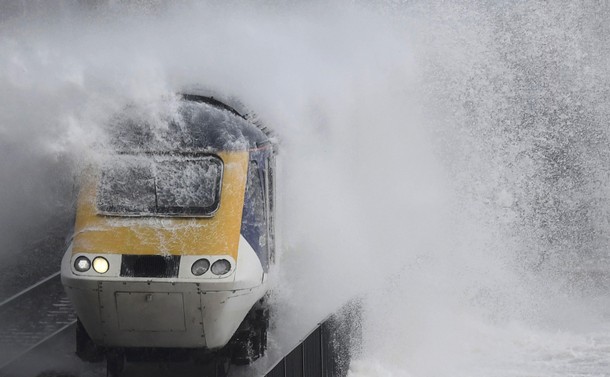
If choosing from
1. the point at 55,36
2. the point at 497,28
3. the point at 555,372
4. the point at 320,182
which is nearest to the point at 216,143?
the point at 320,182

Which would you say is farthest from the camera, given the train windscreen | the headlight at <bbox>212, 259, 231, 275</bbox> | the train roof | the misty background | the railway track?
the railway track

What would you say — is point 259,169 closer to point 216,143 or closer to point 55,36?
point 216,143

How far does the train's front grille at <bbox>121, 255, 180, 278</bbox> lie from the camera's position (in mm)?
9852

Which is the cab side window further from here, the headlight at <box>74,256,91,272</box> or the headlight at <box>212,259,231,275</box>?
the headlight at <box>74,256,91,272</box>

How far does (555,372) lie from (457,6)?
10.7m

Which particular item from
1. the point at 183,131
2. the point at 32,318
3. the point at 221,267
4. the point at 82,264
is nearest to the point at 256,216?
the point at 221,267

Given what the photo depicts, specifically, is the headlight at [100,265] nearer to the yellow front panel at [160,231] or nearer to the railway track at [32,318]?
the yellow front panel at [160,231]

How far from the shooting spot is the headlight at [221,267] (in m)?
9.97

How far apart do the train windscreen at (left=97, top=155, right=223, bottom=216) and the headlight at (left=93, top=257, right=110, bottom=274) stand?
55cm

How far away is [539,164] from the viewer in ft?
112

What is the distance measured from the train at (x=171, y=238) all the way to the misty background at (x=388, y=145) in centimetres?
47

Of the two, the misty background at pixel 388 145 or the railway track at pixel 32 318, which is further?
the railway track at pixel 32 318

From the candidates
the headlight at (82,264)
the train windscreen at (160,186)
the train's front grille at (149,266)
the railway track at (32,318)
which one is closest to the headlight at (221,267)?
the train's front grille at (149,266)

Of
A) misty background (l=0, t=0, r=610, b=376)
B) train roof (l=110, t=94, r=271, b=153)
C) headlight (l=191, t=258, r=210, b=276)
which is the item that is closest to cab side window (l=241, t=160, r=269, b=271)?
train roof (l=110, t=94, r=271, b=153)
